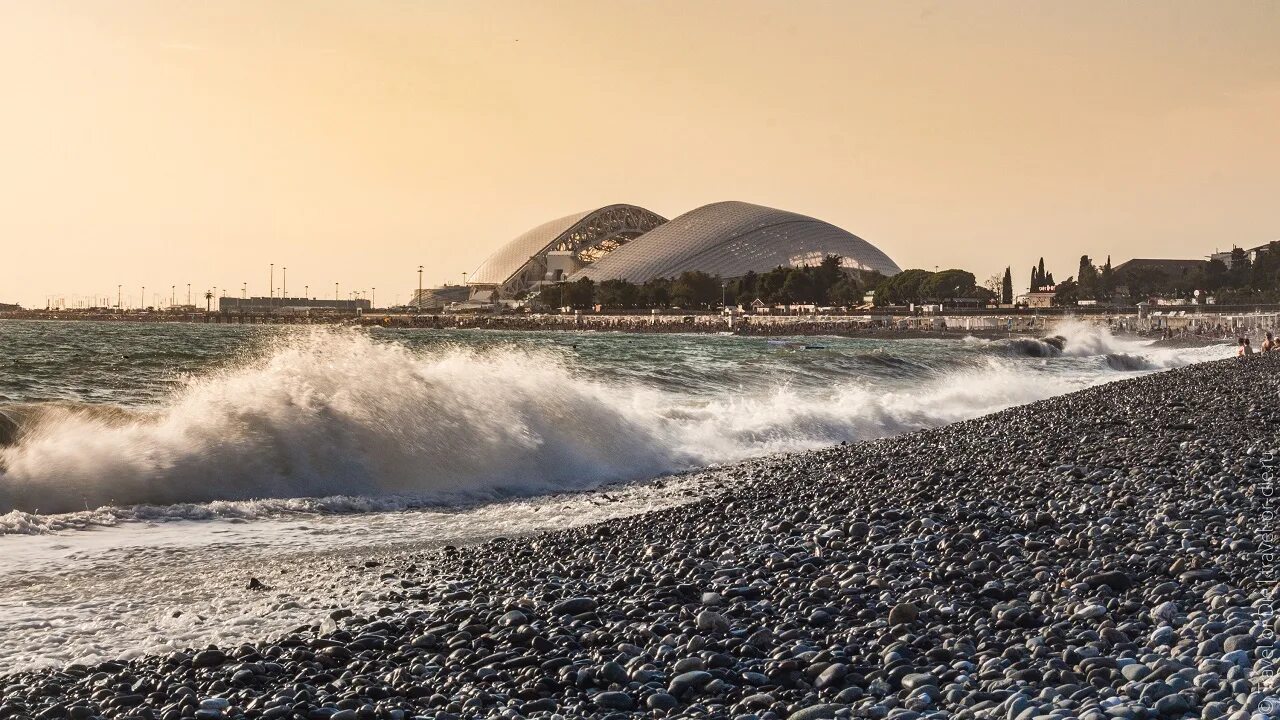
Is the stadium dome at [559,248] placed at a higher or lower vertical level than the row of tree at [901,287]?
higher

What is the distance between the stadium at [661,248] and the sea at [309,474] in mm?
102221

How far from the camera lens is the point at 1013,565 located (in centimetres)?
495

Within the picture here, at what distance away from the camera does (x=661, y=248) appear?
400 ft

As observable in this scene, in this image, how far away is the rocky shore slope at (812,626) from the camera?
3.48 m

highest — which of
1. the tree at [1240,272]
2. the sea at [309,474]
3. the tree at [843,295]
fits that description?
the tree at [1240,272]

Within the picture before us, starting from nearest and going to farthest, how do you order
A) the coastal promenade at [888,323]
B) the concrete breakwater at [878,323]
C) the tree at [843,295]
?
the concrete breakwater at [878,323] < the coastal promenade at [888,323] < the tree at [843,295]

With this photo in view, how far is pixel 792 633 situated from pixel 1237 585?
1877mm

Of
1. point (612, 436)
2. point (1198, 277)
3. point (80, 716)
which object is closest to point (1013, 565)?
point (80, 716)

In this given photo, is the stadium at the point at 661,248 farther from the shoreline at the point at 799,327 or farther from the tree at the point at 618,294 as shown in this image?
the shoreline at the point at 799,327

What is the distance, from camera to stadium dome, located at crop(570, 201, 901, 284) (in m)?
119

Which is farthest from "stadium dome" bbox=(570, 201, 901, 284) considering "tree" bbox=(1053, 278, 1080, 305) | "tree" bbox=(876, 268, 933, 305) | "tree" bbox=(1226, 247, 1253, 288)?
"tree" bbox=(1226, 247, 1253, 288)

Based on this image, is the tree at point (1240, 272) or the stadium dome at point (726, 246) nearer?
the tree at point (1240, 272)

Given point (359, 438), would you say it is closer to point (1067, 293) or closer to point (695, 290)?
point (695, 290)

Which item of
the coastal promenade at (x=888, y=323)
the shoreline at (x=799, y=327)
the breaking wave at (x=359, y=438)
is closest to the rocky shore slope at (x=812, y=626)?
the breaking wave at (x=359, y=438)
